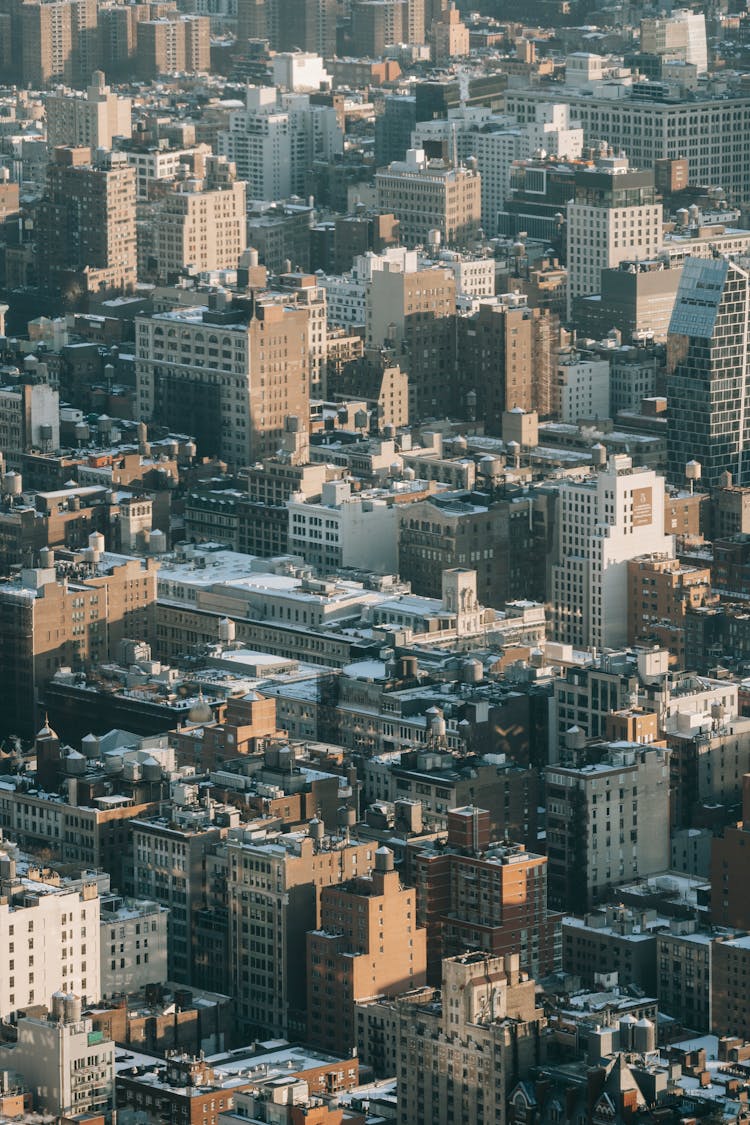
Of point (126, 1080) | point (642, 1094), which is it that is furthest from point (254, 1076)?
point (642, 1094)

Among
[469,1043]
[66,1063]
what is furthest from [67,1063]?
[469,1043]

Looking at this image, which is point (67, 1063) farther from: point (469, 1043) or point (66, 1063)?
point (469, 1043)

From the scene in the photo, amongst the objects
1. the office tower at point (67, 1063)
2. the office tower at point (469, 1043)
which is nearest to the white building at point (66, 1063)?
the office tower at point (67, 1063)

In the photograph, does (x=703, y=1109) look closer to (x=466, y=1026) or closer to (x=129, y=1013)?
(x=466, y=1026)

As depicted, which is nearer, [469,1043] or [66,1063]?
[469,1043]

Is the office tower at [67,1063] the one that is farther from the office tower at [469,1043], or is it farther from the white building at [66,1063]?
the office tower at [469,1043]

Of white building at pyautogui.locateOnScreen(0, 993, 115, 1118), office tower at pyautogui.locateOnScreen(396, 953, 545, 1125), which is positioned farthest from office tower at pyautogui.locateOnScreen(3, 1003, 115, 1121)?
office tower at pyautogui.locateOnScreen(396, 953, 545, 1125)

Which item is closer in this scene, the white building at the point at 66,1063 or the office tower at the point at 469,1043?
the office tower at the point at 469,1043

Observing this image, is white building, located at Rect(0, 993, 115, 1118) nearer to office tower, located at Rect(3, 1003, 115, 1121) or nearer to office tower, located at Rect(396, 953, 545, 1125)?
office tower, located at Rect(3, 1003, 115, 1121)
